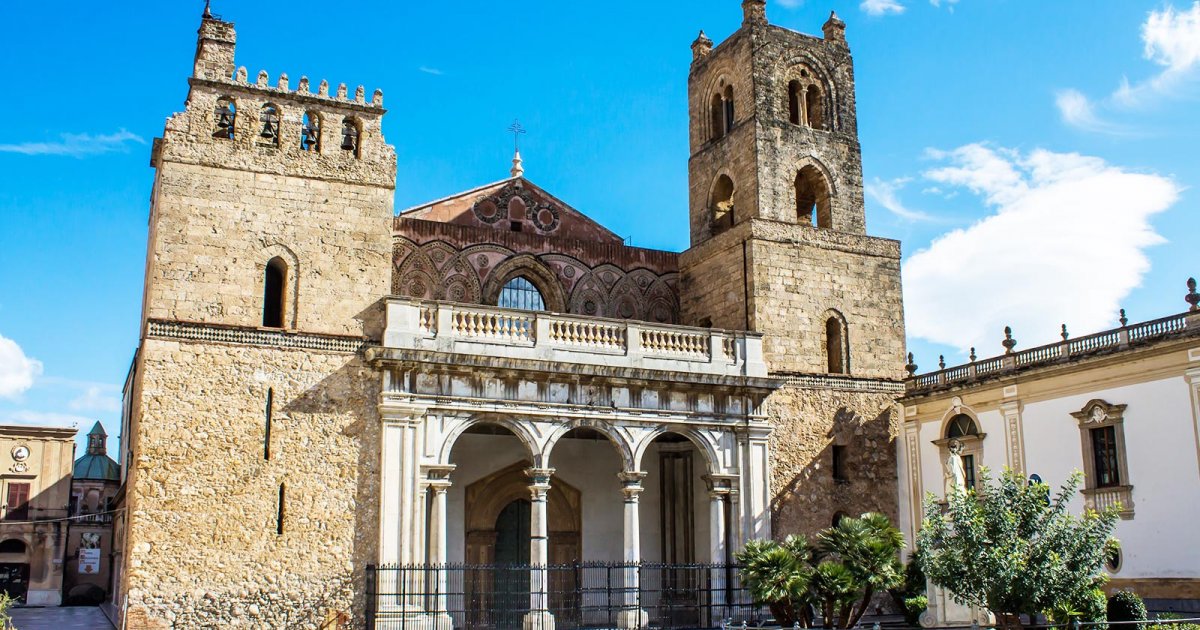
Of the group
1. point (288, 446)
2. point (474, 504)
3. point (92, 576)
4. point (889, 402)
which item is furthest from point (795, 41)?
point (92, 576)

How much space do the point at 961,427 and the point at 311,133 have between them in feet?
49.4

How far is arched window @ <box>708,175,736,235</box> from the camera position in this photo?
28312 mm

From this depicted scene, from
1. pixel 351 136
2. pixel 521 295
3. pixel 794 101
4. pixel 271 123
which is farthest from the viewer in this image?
pixel 794 101

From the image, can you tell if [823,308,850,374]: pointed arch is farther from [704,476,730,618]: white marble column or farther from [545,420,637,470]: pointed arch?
[545,420,637,470]: pointed arch

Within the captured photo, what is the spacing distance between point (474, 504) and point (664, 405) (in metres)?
4.55

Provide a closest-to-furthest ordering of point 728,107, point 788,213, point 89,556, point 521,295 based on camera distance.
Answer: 1. point 521,295
2. point 788,213
3. point 728,107
4. point 89,556

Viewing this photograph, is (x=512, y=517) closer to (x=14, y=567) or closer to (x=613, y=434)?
(x=613, y=434)

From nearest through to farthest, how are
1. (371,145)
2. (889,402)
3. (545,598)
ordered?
(545,598) → (371,145) → (889,402)

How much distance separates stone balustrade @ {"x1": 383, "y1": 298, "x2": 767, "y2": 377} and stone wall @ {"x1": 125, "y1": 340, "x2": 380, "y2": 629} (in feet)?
4.66

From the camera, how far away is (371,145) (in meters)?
22.7

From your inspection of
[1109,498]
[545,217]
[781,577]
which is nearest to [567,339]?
[545,217]

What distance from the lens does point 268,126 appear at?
2216cm

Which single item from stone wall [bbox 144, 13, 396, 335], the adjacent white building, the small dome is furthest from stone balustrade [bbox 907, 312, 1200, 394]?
the small dome

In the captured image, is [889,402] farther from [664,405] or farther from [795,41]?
[795,41]
